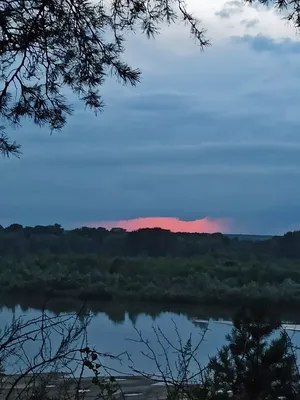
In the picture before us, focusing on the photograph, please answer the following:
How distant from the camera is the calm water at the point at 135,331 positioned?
344 inches

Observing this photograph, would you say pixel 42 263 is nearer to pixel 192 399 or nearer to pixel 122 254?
pixel 122 254

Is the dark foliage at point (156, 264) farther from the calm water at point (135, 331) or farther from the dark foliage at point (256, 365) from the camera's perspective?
the dark foliage at point (256, 365)

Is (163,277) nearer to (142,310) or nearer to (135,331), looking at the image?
(142,310)

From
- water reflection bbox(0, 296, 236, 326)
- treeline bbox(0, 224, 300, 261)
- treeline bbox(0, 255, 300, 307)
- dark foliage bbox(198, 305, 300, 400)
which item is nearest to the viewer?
dark foliage bbox(198, 305, 300, 400)

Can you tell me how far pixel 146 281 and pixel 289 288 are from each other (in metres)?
6.20

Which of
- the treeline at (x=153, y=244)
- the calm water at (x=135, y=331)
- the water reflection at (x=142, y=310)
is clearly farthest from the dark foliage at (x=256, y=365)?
the treeline at (x=153, y=244)

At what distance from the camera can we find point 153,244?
38.5m

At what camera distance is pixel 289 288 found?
27391 mm

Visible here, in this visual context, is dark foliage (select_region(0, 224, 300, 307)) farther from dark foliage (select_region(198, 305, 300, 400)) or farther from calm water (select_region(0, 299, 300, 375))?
dark foliage (select_region(198, 305, 300, 400))

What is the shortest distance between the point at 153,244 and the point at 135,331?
23.5 m

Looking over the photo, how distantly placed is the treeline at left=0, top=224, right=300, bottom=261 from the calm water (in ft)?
30.5

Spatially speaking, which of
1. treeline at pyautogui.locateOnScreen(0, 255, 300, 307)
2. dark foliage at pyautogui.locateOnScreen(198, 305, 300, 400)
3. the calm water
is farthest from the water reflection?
dark foliage at pyautogui.locateOnScreen(198, 305, 300, 400)

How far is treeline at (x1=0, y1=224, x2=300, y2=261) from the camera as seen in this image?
33.1m

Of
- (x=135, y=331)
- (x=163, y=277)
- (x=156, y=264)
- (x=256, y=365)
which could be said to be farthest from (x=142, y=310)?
(x=256, y=365)
